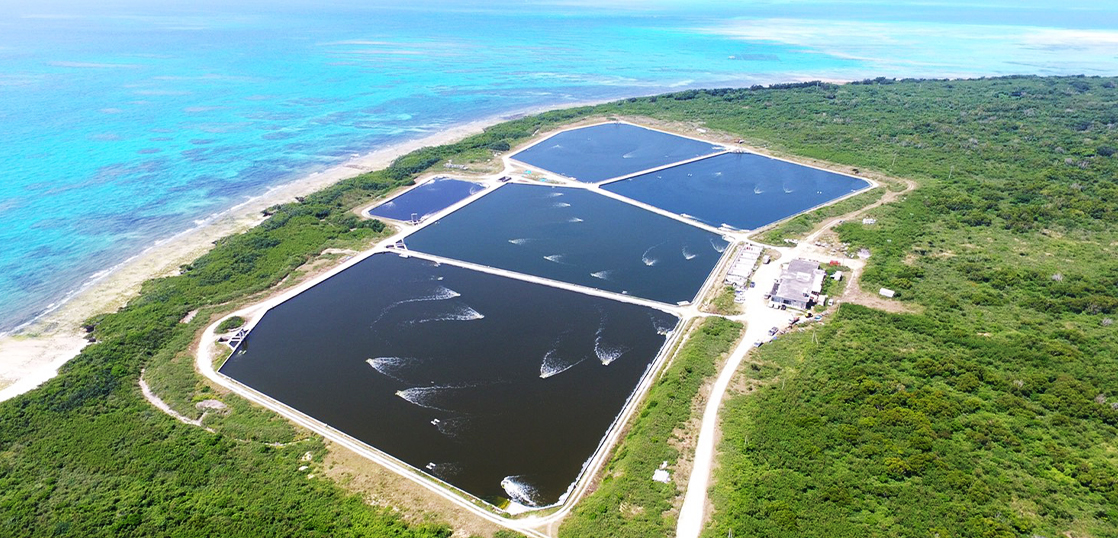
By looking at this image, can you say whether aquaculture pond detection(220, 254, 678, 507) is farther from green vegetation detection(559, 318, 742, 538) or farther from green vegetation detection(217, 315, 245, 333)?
green vegetation detection(559, 318, 742, 538)

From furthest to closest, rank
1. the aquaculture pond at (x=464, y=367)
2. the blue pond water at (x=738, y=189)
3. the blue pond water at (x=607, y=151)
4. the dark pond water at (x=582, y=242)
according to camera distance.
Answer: the blue pond water at (x=607, y=151), the blue pond water at (x=738, y=189), the dark pond water at (x=582, y=242), the aquaculture pond at (x=464, y=367)

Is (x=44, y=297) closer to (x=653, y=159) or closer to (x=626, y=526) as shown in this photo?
(x=626, y=526)

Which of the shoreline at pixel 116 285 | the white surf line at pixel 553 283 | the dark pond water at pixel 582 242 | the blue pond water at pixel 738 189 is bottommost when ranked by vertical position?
the shoreline at pixel 116 285

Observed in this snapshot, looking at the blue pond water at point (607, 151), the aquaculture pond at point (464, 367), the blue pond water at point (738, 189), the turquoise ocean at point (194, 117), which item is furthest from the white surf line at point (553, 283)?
the turquoise ocean at point (194, 117)

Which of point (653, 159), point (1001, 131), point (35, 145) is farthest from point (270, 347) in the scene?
point (1001, 131)

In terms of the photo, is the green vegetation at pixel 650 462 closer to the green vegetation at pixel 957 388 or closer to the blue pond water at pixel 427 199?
the green vegetation at pixel 957 388

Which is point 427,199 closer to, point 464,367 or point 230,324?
point 230,324

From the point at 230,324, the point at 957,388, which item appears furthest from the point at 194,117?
the point at 957,388
